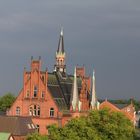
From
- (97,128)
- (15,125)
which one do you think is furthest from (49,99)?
(97,128)

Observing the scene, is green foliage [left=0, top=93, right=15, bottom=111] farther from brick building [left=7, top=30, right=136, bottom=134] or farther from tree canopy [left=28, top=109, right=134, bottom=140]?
tree canopy [left=28, top=109, right=134, bottom=140]

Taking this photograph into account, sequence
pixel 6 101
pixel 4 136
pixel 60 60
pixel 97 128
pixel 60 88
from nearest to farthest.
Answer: pixel 97 128 < pixel 4 136 < pixel 60 88 < pixel 60 60 < pixel 6 101

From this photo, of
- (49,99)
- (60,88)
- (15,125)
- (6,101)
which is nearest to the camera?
(15,125)

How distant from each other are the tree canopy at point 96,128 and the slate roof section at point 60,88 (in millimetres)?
15912

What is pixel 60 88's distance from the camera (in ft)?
359

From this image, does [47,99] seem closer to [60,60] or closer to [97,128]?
[60,60]

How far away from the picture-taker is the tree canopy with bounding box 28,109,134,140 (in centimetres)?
7975

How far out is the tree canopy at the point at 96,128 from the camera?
7975 cm

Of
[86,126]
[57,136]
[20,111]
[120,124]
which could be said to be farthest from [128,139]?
[20,111]

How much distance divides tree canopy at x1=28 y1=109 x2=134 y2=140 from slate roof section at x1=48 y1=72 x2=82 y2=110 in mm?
15912

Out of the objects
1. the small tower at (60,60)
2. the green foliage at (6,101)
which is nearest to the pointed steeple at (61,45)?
the small tower at (60,60)

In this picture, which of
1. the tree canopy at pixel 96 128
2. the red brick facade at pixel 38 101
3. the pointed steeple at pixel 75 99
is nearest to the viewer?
the tree canopy at pixel 96 128

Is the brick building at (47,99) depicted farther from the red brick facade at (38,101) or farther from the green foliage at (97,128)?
the green foliage at (97,128)

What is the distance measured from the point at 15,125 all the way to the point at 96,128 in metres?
16.5
